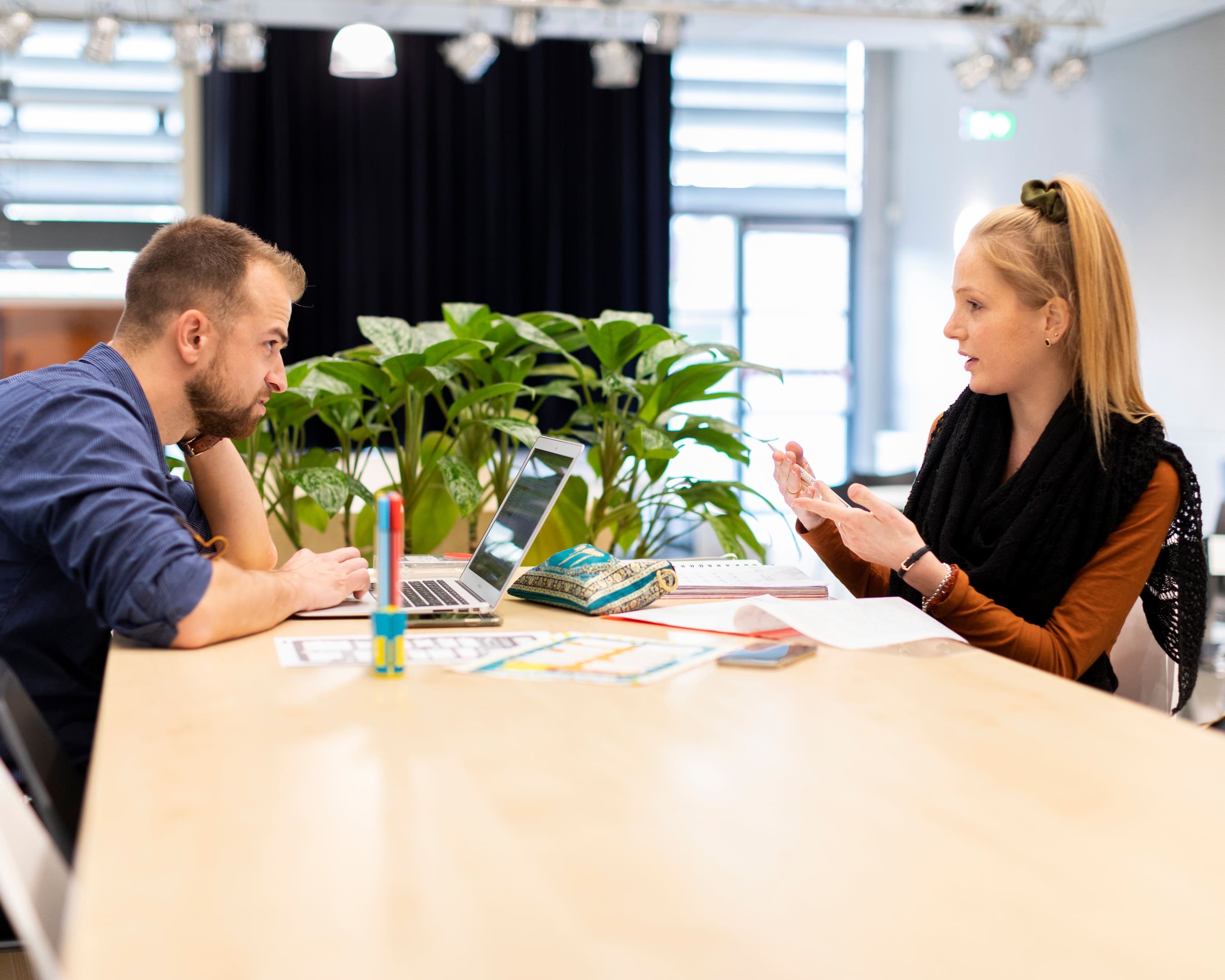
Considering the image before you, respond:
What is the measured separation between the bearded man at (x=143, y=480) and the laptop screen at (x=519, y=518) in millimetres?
177

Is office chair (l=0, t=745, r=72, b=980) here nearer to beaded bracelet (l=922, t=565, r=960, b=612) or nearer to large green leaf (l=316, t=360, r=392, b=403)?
beaded bracelet (l=922, t=565, r=960, b=612)

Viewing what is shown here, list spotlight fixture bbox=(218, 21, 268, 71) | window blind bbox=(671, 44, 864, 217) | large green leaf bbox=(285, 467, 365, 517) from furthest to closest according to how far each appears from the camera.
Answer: window blind bbox=(671, 44, 864, 217) → spotlight fixture bbox=(218, 21, 268, 71) → large green leaf bbox=(285, 467, 365, 517)

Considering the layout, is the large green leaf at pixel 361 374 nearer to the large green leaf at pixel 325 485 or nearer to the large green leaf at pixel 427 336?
the large green leaf at pixel 427 336

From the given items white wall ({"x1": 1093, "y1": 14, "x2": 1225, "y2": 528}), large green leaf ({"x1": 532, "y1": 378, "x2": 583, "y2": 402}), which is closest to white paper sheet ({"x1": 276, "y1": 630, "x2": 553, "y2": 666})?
large green leaf ({"x1": 532, "y1": 378, "x2": 583, "y2": 402})

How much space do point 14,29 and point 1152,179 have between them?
213 inches

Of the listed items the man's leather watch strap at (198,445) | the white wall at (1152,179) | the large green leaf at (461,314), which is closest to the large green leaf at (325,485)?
the large green leaf at (461,314)

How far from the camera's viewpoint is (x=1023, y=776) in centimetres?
91

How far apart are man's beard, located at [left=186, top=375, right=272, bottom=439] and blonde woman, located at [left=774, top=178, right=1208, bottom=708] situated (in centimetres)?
79

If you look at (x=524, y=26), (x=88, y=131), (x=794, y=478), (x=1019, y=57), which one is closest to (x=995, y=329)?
(x=794, y=478)

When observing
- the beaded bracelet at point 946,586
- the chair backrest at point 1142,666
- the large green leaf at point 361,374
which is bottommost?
the chair backrest at point 1142,666

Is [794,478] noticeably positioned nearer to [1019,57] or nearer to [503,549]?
[503,549]

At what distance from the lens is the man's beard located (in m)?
1.68

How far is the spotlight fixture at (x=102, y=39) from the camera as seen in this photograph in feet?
17.2

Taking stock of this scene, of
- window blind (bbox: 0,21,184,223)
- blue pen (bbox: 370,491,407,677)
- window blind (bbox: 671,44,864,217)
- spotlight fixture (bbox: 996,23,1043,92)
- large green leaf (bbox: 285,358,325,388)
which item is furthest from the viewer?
window blind (bbox: 671,44,864,217)
